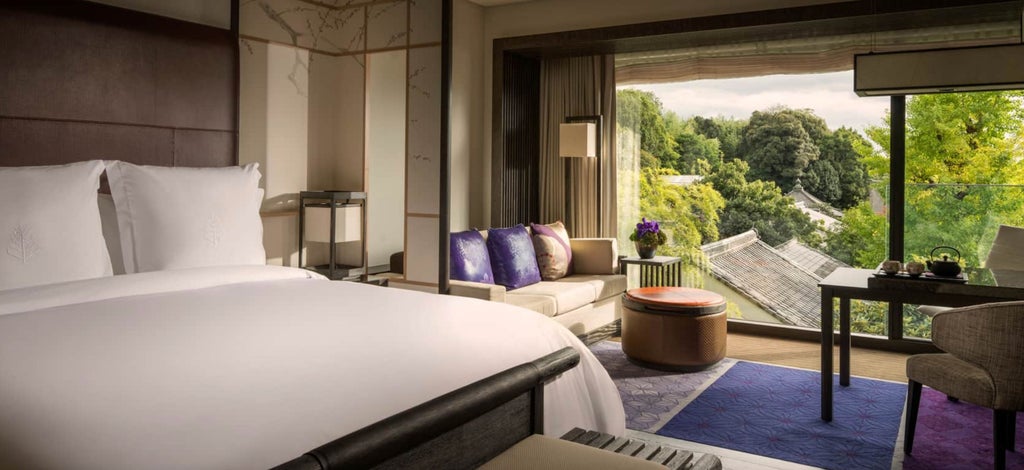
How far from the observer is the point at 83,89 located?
123 inches

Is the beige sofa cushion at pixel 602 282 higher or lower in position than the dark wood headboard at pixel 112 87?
lower

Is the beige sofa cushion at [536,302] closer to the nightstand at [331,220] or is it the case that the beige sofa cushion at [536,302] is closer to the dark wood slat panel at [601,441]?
the nightstand at [331,220]

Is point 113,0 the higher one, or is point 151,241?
point 113,0

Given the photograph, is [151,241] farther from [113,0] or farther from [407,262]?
[407,262]

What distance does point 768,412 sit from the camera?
11.6 ft

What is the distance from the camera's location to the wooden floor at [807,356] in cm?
435

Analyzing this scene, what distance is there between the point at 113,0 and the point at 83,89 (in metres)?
0.51

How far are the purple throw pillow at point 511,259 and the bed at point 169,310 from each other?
183cm

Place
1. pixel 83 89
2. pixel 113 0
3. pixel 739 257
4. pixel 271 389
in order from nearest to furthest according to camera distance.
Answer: pixel 271 389 < pixel 83 89 < pixel 113 0 < pixel 739 257

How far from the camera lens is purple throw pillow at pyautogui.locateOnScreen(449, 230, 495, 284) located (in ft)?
14.6

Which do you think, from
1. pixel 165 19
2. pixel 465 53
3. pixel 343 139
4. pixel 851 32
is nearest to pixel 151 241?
pixel 165 19

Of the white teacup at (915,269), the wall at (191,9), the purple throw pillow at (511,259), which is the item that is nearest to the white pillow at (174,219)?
the wall at (191,9)

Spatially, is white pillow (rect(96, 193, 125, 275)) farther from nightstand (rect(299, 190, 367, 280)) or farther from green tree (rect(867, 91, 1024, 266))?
green tree (rect(867, 91, 1024, 266))

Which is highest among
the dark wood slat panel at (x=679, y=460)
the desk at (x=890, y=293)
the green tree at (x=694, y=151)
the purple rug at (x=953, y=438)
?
the green tree at (x=694, y=151)
